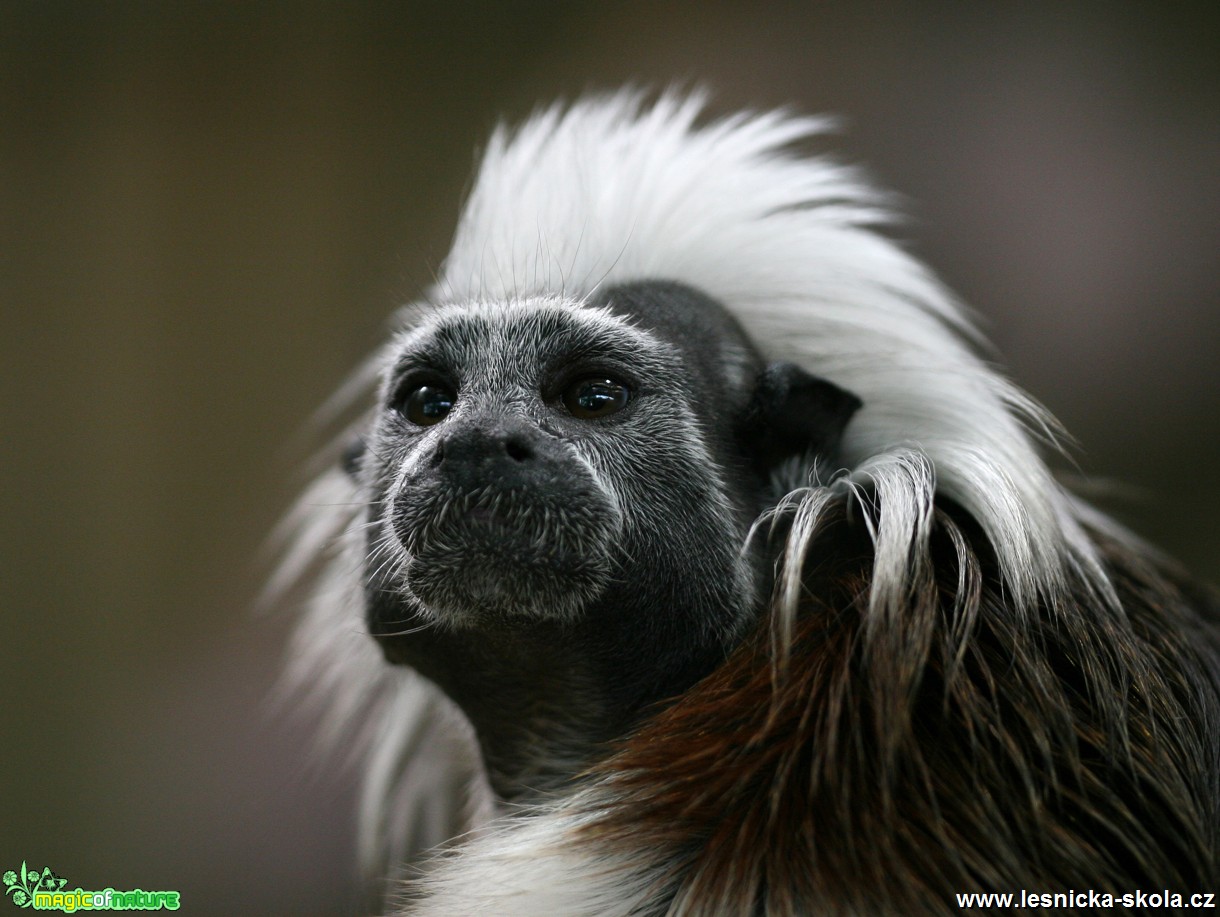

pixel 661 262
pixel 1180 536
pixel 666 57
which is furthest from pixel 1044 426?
pixel 666 57

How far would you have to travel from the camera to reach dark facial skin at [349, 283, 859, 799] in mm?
1111

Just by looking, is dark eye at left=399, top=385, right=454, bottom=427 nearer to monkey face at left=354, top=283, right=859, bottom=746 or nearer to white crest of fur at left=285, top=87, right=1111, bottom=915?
monkey face at left=354, top=283, right=859, bottom=746

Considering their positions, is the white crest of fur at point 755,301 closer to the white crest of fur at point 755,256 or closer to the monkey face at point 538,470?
the white crest of fur at point 755,256

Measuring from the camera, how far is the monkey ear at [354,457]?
1527 mm

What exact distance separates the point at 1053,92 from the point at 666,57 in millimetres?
1075

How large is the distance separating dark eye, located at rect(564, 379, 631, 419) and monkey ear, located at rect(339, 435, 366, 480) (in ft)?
1.37

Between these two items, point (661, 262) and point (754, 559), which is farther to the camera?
point (661, 262)

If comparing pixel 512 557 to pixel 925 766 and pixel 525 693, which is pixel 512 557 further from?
pixel 925 766

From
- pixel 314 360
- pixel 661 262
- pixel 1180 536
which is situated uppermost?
pixel 661 262

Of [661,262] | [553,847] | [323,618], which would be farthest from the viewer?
[323,618]

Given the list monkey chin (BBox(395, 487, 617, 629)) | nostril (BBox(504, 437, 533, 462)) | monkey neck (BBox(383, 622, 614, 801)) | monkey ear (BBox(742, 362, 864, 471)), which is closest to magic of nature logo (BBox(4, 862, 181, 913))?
monkey neck (BBox(383, 622, 614, 801))

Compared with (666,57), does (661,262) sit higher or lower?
lower

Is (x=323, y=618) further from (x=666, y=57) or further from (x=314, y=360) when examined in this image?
(x=666, y=57)

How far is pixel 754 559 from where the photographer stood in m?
1.24
